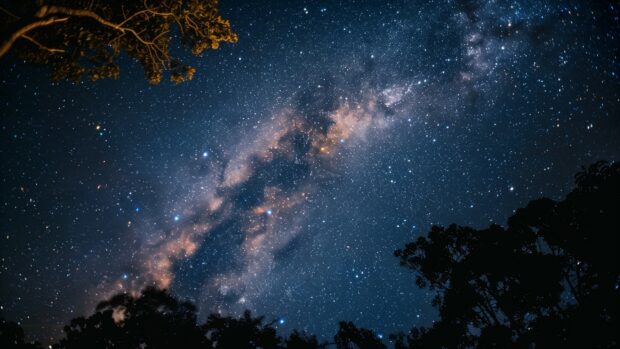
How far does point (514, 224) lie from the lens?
14898mm

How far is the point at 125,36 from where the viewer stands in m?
6.93

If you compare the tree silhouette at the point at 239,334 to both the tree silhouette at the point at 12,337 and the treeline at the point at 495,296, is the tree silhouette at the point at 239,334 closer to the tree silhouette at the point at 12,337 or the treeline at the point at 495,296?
the treeline at the point at 495,296

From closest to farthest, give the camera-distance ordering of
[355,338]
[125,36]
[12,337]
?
[125,36] → [12,337] → [355,338]

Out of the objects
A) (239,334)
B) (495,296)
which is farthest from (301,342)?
(495,296)

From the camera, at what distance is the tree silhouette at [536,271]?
36.9 feet

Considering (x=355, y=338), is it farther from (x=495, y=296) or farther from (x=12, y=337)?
(x=12, y=337)

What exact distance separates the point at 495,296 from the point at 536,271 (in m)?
2.19

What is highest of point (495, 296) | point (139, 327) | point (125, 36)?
point (125, 36)

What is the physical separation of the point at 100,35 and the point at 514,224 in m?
17.5

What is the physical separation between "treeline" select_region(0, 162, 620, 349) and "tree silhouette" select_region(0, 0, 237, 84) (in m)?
11.9

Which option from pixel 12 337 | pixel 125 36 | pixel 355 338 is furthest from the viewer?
pixel 355 338

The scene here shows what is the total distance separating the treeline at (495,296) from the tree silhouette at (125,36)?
11858 millimetres

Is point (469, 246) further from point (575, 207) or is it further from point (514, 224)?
point (575, 207)

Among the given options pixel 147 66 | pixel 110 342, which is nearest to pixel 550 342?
pixel 147 66
